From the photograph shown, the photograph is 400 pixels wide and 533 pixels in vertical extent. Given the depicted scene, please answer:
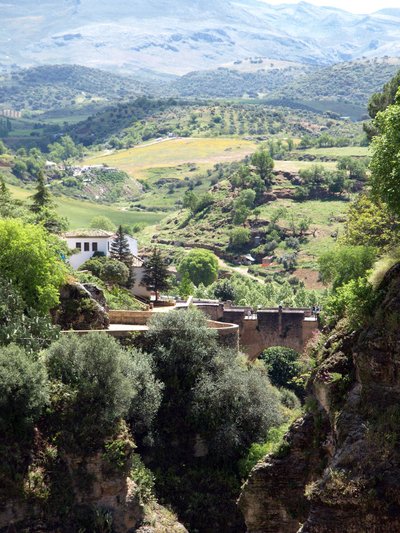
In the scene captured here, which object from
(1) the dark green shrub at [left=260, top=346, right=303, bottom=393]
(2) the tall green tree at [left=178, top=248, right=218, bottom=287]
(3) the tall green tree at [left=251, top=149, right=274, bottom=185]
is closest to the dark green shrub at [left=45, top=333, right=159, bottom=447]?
(1) the dark green shrub at [left=260, top=346, right=303, bottom=393]

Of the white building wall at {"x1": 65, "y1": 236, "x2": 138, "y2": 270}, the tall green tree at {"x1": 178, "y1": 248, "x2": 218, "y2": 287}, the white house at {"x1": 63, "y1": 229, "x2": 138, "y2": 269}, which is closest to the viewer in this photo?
the white building wall at {"x1": 65, "y1": 236, "x2": 138, "y2": 270}

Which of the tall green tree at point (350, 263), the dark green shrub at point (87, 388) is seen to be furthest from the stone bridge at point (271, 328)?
the dark green shrub at point (87, 388)

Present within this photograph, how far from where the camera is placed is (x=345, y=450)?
29781 millimetres

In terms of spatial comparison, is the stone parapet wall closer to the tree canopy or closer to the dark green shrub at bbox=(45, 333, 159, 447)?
the tree canopy

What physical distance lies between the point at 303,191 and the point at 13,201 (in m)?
100

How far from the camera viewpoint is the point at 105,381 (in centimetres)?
4488

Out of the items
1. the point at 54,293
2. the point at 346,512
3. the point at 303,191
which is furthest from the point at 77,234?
the point at 303,191

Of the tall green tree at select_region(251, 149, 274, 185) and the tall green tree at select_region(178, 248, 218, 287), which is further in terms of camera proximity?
the tall green tree at select_region(251, 149, 274, 185)

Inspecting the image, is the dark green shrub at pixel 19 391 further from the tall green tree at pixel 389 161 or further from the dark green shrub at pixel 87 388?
the tall green tree at pixel 389 161

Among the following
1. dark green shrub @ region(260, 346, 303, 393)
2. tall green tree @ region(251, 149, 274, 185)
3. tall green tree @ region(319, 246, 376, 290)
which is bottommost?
tall green tree @ region(251, 149, 274, 185)

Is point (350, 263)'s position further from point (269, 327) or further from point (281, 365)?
point (281, 365)

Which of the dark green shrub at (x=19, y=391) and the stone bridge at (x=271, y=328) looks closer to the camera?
the dark green shrub at (x=19, y=391)

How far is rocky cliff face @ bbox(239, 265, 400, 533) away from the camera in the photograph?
28359 millimetres

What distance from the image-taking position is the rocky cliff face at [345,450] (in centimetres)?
2836
